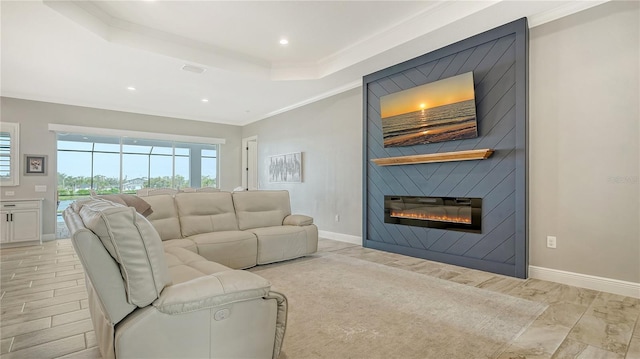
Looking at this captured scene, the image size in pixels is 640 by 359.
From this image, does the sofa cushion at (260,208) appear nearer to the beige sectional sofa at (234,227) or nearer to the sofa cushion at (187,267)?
the beige sectional sofa at (234,227)

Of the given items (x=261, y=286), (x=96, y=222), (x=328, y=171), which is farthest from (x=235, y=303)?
(x=328, y=171)

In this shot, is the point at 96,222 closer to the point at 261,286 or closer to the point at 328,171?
the point at 261,286

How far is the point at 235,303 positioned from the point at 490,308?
210 cm

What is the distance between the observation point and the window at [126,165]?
21.4 ft

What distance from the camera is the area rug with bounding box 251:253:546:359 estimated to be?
76.4 inches

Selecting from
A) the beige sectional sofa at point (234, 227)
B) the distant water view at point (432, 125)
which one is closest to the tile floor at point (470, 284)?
the beige sectional sofa at point (234, 227)

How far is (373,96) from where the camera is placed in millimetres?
5016

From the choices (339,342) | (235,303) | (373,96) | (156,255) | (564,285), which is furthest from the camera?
(373,96)

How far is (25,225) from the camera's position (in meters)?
5.39

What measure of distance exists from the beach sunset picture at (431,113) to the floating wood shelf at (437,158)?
0.67 ft

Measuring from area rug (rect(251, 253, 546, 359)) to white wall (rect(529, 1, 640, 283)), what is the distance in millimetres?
966

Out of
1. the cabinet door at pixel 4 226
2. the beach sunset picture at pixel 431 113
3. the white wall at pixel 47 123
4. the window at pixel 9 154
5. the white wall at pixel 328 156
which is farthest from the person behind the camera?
the white wall at pixel 47 123

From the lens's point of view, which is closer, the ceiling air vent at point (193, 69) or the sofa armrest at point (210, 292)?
the sofa armrest at point (210, 292)

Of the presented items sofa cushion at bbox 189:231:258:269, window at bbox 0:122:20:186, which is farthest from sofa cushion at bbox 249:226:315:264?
window at bbox 0:122:20:186
